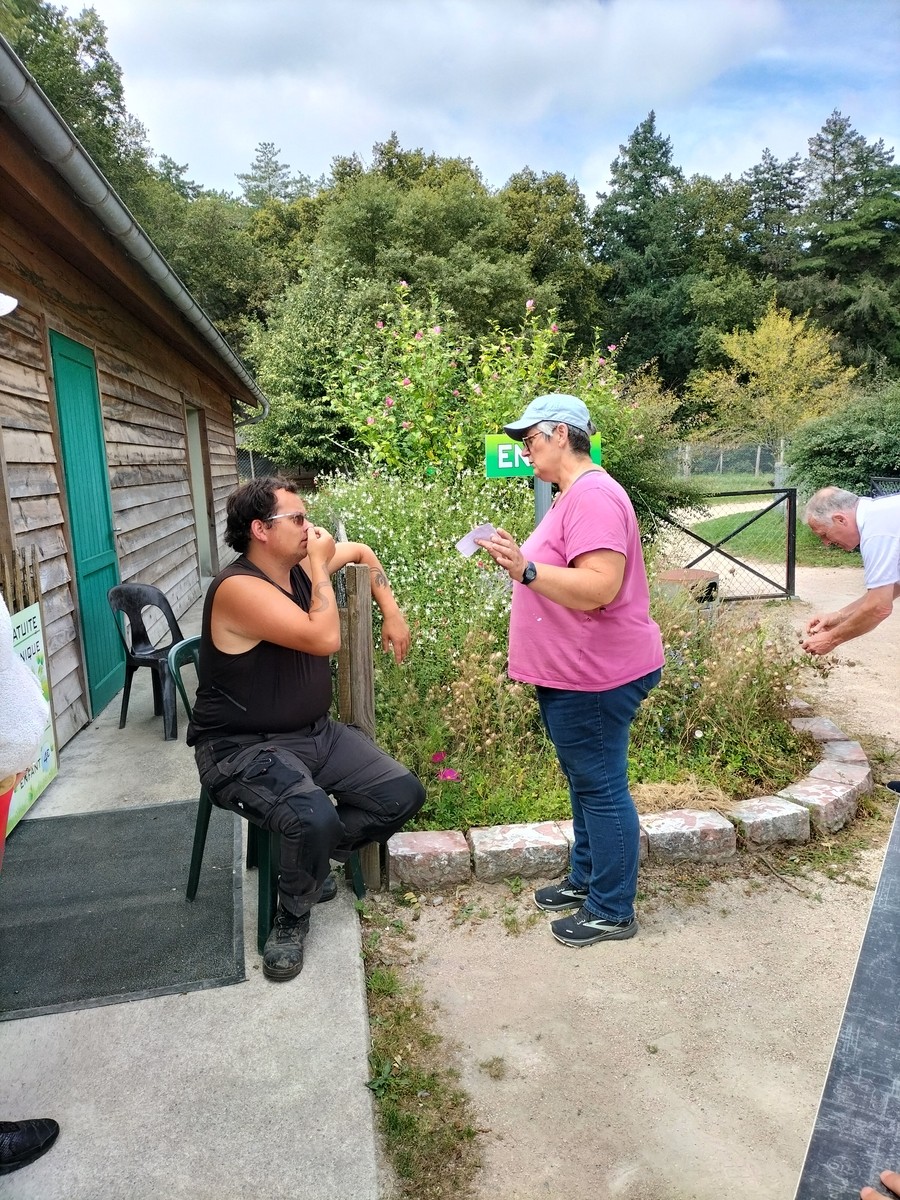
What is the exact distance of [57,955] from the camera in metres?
2.62

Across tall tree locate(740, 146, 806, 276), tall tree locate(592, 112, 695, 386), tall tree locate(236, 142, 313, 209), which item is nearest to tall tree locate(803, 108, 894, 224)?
tall tree locate(740, 146, 806, 276)

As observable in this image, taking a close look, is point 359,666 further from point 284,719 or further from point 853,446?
point 853,446

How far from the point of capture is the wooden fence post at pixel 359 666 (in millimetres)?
2846

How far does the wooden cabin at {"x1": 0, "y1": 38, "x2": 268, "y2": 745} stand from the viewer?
12.6 feet

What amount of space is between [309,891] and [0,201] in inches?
157

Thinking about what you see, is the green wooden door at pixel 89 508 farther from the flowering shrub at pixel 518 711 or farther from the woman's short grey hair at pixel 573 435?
the woman's short grey hair at pixel 573 435

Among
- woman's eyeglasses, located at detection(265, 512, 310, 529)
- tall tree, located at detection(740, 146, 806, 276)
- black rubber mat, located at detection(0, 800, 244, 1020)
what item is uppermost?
tall tree, located at detection(740, 146, 806, 276)

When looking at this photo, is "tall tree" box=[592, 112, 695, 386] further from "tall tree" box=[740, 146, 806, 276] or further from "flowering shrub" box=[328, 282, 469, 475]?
"flowering shrub" box=[328, 282, 469, 475]

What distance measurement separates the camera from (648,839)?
10.4 ft

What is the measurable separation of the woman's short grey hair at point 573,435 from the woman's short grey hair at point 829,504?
0.91 m

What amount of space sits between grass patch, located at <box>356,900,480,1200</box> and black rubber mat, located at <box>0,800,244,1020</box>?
0.50 meters

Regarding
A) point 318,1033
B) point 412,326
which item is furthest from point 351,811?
point 412,326

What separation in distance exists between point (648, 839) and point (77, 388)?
4.68 m

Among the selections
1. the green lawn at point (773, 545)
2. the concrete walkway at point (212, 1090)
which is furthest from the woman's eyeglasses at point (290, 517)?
the green lawn at point (773, 545)
